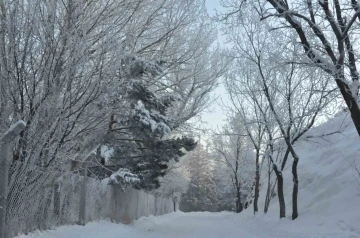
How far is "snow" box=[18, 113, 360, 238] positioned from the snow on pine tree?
4460 centimetres

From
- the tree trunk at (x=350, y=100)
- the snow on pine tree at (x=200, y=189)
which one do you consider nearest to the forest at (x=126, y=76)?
the tree trunk at (x=350, y=100)

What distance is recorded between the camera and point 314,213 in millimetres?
13844

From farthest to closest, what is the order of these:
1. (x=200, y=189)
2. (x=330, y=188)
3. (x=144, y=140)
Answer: (x=200, y=189) → (x=330, y=188) → (x=144, y=140)

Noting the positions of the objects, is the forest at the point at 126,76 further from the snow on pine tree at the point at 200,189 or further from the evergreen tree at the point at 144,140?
the snow on pine tree at the point at 200,189

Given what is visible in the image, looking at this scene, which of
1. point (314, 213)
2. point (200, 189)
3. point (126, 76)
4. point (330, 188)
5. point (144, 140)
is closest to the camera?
point (126, 76)

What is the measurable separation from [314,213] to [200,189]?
55170mm

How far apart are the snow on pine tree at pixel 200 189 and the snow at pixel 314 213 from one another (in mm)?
44597

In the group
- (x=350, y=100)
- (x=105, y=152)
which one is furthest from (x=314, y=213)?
(x=105, y=152)

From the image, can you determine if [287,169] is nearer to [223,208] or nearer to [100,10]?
[100,10]

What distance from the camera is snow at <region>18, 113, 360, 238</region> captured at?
10.3 meters

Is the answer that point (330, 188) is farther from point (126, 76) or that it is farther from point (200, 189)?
point (200, 189)

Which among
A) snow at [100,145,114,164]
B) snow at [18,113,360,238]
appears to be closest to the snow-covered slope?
snow at [18,113,360,238]

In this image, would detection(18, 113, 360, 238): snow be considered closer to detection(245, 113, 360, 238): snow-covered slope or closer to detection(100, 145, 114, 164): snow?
detection(245, 113, 360, 238): snow-covered slope

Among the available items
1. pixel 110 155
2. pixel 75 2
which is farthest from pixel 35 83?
pixel 110 155
